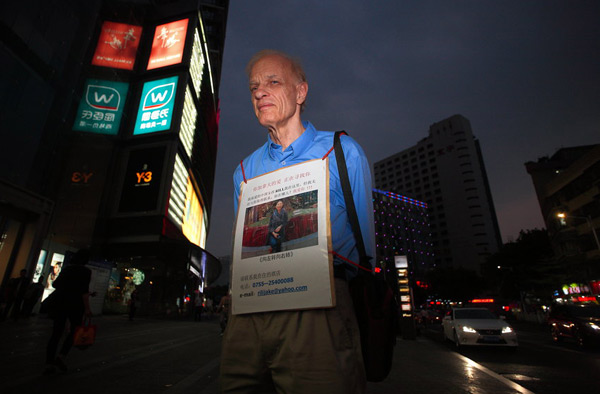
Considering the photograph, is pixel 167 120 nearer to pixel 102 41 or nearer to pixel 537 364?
pixel 102 41

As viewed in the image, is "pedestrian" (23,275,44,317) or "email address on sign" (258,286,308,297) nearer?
"email address on sign" (258,286,308,297)

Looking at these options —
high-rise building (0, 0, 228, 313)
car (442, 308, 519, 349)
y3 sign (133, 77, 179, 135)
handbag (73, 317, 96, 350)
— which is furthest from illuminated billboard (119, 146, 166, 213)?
car (442, 308, 519, 349)

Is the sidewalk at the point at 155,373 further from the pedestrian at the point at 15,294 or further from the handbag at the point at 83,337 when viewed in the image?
the pedestrian at the point at 15,294

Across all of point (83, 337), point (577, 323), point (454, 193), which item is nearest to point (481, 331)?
point (577, 323)

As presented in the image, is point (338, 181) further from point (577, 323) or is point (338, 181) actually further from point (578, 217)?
point (578, 217)

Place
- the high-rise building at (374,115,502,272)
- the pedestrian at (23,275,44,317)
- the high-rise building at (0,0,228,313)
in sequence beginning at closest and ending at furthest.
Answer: the pedestrian at (23,275,44,317), the high-rise building at (0,0,228,313), the high-rise building at (374,115,502,272)

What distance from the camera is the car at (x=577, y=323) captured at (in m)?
9.00

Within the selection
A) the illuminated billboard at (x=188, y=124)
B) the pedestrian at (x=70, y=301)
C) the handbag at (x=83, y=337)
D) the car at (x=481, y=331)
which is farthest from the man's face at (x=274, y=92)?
the illuminated billboard at (x=188, y=124)

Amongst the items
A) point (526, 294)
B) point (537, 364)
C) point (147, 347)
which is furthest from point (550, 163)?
point (147, 347)

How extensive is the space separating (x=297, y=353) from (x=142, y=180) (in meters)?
24.0

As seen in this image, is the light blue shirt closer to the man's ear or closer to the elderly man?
the elderly man

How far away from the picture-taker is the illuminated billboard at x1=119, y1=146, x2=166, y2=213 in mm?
21484

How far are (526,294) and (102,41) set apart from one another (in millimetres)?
51386

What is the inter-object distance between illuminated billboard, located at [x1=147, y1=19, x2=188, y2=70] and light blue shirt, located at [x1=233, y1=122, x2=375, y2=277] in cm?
2896
